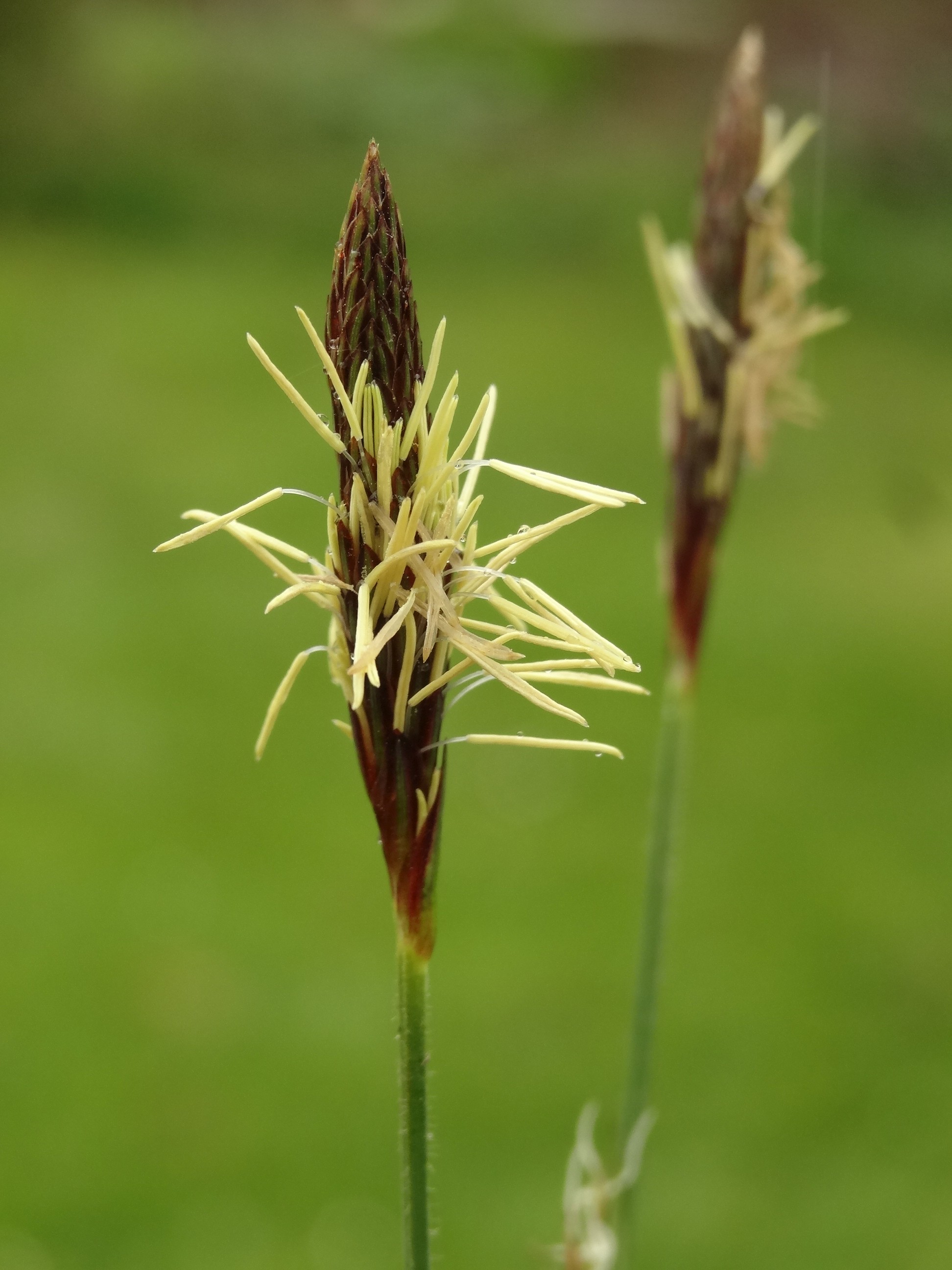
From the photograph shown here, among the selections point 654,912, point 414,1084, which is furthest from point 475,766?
point 414,1084

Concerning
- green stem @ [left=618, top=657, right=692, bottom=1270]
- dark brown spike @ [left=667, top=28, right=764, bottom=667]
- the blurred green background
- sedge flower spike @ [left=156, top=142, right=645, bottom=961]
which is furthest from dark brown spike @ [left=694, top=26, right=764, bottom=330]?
the blurred green background

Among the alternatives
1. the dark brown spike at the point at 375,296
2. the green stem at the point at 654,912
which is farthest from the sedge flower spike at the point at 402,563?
the green stem at the point at 654,912

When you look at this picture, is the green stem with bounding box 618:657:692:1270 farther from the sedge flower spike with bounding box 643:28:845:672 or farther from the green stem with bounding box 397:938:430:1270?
the green stem with bounding box 397:938:430:1270

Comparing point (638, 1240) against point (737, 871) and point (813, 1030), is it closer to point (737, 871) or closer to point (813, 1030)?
point (813, 1030)

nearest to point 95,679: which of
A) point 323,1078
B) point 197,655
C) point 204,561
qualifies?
point 197,655

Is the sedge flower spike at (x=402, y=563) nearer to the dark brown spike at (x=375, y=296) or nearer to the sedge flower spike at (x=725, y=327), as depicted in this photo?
the dark brown spike at (x=375, y=296)
